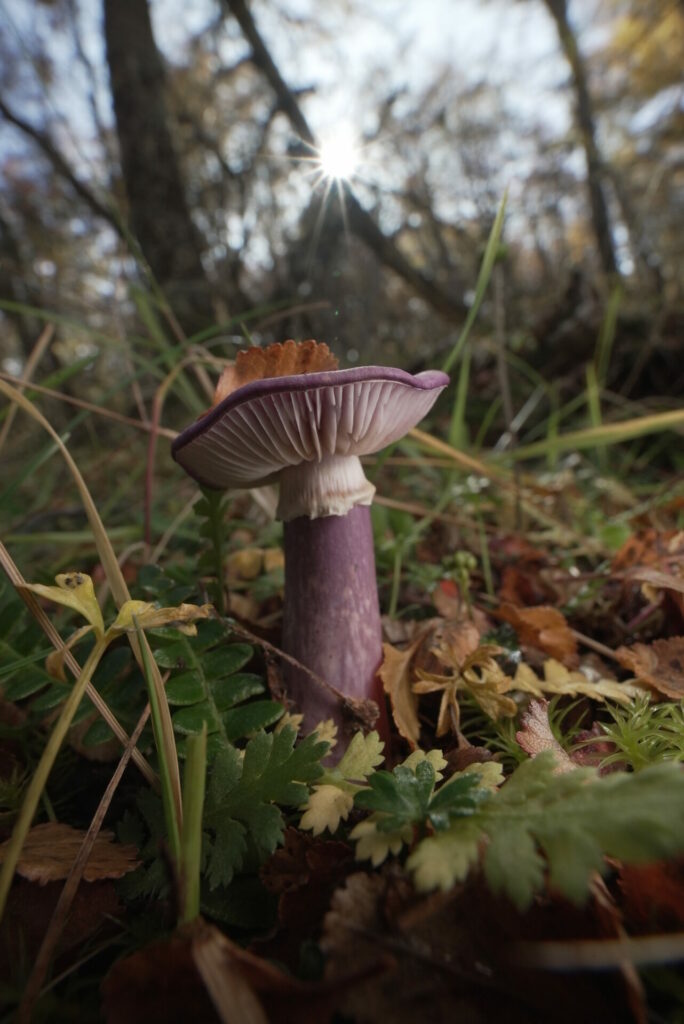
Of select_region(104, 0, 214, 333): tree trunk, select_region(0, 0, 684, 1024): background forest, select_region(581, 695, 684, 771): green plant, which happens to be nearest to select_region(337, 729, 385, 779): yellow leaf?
select_region(0, 0, 684, 1024): background forest

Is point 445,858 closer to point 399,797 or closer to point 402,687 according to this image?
point 399,797

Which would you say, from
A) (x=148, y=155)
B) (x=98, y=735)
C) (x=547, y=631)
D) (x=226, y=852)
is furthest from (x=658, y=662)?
(x=148, y=155)

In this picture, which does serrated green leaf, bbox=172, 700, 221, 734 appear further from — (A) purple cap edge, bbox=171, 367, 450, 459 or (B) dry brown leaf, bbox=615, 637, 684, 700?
(B) dry brown leaf, bbox=615, 637, 684, 700

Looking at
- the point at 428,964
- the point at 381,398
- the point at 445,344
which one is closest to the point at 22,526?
the point at 381,398

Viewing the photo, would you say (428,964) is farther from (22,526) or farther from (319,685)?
(22,526)

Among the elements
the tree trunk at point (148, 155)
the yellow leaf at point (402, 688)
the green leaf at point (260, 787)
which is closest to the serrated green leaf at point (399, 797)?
the green leaf at point (260, 787)

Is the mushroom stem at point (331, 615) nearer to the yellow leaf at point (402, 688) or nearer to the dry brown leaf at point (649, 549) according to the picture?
the yellow leaf at point (402, 688)
